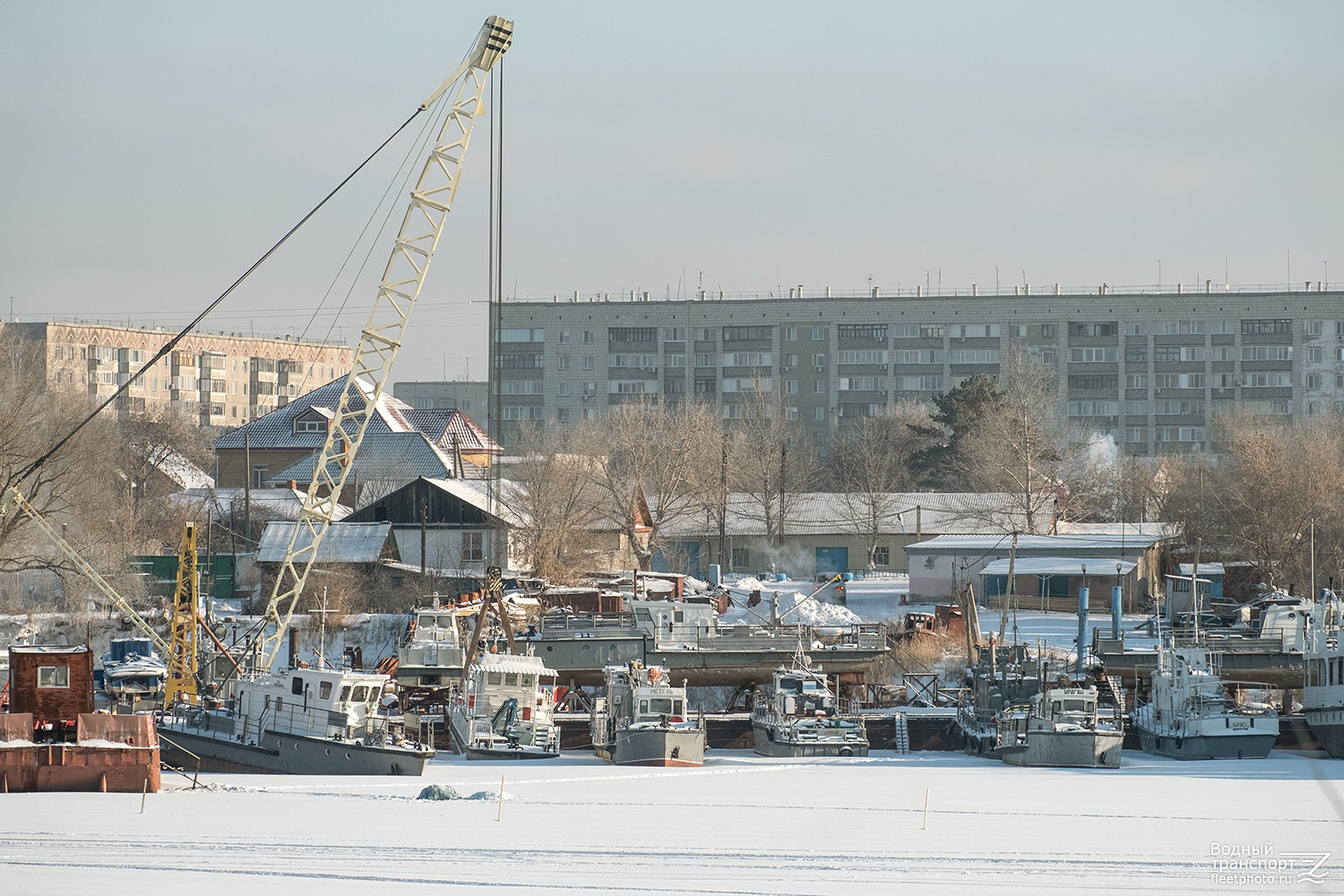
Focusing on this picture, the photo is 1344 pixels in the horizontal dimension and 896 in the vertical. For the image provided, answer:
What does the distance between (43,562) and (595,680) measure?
21.2 meters

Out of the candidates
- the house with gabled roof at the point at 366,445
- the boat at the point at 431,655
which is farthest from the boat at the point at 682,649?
the house with gabled roof at the point at 366,445

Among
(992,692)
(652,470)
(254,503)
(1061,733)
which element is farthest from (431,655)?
(652,470)

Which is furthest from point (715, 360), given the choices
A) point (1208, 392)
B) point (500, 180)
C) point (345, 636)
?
point (500, 180)

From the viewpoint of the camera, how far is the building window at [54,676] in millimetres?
29047

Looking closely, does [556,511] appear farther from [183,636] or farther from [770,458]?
[183,636]

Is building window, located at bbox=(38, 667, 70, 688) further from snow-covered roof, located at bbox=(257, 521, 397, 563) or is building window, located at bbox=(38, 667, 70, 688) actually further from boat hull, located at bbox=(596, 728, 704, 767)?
snow-covered roof, located at bbox=(257, 521, 397, 563)

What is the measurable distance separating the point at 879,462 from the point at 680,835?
7342cm

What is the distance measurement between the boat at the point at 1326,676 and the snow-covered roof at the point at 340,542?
3503cm

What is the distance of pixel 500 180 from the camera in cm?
4359

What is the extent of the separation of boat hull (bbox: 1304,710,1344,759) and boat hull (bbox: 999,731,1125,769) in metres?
6.53

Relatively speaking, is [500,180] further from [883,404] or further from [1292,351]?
[1292,351]

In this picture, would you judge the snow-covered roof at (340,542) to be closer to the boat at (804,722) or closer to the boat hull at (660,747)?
the boat at (804,722)

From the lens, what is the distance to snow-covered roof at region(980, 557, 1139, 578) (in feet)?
197

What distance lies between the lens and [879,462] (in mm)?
94500
